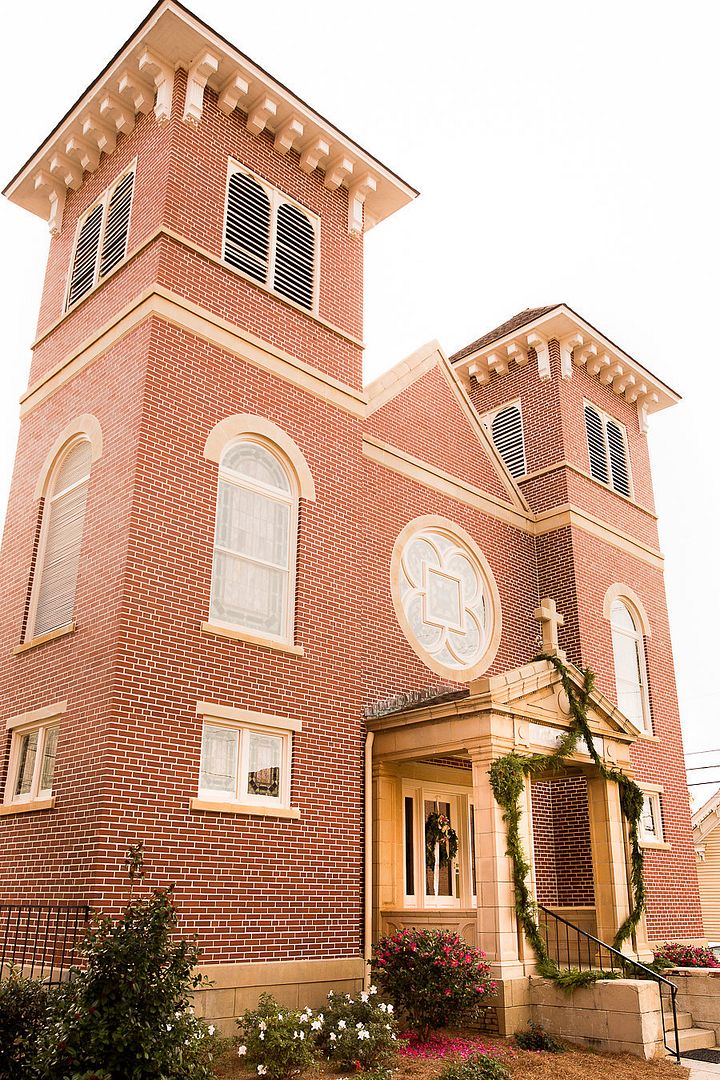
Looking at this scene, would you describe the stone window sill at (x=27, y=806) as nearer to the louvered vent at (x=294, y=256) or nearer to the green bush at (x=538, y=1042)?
the green bush at (x=538, y=1042)

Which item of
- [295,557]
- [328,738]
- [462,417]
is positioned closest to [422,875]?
[328,738]

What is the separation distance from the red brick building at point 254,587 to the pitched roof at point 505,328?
3782 mm

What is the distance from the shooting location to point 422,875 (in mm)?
14836

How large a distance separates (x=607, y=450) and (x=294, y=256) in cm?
1056

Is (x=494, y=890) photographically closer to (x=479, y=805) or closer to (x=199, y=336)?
(x=479, y=805)

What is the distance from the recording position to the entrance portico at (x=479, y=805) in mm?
12078

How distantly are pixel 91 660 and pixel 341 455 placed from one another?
552cm

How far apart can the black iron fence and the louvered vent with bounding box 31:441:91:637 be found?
12.6 feet

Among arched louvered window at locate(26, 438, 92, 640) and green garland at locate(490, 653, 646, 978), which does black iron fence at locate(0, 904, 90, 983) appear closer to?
arched louvered window at locate(26, 438, 92, 640)

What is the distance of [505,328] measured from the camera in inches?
905

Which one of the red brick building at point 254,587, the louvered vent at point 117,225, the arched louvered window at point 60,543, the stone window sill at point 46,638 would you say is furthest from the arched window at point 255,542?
the louvered vent at point 117,225

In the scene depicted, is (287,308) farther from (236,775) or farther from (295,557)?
(236,775)

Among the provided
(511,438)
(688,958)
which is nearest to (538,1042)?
(688,958)

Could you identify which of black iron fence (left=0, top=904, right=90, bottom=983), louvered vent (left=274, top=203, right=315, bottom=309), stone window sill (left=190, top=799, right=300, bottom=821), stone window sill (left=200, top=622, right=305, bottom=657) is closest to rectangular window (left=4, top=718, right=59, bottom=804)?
black iron fence (left=0, top=904, right=90, bottom=983)
